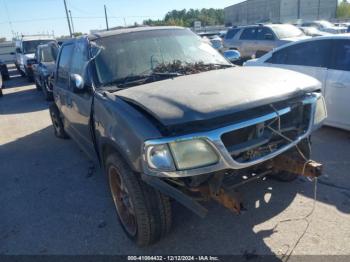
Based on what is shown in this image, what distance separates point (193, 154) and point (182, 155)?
81 mm

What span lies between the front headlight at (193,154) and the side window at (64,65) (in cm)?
297

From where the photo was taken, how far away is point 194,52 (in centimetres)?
424

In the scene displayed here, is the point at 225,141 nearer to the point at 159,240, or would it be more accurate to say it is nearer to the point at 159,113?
the point at 159,113

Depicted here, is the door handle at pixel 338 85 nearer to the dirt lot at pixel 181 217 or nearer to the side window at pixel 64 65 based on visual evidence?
the dirt lot at pixel 181 217

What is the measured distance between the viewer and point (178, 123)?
246 cm

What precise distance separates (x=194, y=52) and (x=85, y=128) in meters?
1.64

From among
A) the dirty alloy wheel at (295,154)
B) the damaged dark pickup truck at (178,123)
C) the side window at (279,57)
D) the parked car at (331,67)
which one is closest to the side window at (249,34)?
the side window at (279,57)

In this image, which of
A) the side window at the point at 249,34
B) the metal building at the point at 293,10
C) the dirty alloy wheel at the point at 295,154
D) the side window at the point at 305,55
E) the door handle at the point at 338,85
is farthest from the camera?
the metal building at the point at 293,10

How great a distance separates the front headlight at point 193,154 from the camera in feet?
8.08

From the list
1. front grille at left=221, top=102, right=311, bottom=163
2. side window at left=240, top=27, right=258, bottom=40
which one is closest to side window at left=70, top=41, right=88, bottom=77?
front grille at left=221, top=102, right=311, bottom=163

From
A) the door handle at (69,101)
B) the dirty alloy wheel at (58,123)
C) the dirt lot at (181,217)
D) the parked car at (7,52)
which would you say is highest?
the door handle at (69,101)

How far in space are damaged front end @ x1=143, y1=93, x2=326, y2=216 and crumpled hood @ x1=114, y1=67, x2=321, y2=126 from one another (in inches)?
4.5

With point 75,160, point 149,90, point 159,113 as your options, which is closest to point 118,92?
point 149,90

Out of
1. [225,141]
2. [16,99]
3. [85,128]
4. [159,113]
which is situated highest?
[159,113]
